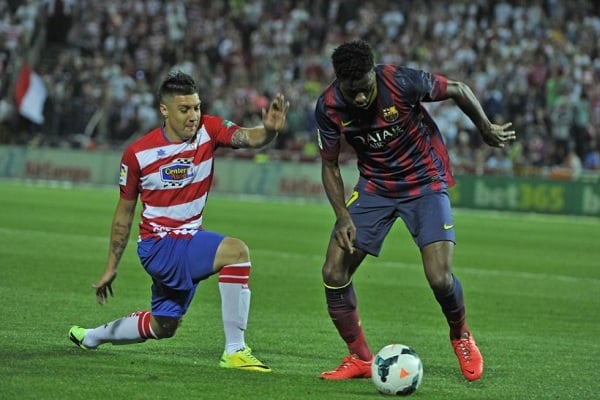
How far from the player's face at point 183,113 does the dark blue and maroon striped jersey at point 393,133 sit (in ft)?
2.66

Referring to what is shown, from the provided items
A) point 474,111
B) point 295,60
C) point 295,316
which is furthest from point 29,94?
point 474,111

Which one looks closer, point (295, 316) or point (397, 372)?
point (397, 372)

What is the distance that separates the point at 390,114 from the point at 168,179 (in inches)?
59.4

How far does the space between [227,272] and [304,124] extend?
68.2ft

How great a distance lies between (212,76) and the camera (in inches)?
1233

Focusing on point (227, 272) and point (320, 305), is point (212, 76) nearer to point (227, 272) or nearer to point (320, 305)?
point (320, 305)

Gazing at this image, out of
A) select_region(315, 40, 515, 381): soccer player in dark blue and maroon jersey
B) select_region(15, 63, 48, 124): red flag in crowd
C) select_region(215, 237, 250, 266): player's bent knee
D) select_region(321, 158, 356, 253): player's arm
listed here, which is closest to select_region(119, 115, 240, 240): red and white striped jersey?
select_region(215, 237, 250, 266): player's bent knee

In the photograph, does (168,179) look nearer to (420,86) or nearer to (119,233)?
(119,233)

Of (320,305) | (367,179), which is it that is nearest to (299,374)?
(367,179)

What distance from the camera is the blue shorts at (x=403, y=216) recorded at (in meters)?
8.00

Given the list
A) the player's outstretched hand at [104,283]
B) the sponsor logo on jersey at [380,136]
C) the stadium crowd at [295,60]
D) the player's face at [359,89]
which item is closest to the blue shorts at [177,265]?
the player's outstretched hand at [104,283]

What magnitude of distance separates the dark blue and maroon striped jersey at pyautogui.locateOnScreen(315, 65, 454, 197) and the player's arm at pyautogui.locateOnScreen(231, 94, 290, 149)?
1.02 ft

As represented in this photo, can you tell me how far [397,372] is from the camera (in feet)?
23.6

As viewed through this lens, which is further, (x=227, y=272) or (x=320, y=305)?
(x=320, y=305)
